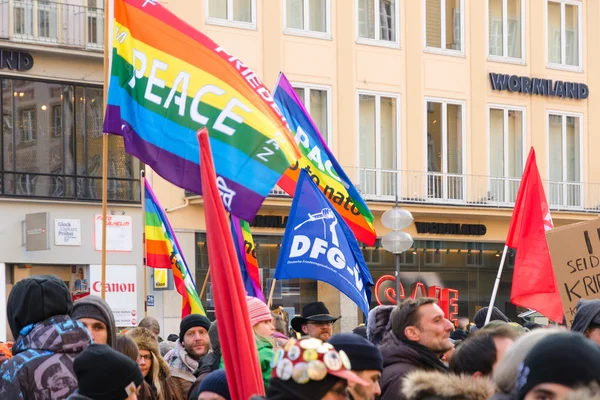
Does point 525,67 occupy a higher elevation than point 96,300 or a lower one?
higher

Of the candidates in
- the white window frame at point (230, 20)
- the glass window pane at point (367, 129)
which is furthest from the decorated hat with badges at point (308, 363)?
the glass window pane at point (367, 129)

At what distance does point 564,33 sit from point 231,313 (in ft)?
101

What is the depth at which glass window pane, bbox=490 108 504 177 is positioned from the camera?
33.5 meters

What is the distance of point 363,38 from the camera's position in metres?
31.5

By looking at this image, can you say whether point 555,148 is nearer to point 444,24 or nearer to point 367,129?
point 444,24

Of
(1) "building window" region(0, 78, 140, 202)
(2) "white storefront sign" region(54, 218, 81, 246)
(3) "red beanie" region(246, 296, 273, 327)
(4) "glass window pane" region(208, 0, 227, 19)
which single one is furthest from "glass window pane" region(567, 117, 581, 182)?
(3) "red beanie" region(246, 296, 273, 327)

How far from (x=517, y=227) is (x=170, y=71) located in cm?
528

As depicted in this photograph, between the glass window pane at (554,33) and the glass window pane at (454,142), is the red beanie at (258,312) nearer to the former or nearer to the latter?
the glass window pane at (454,142)

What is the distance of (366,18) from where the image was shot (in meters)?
31.7

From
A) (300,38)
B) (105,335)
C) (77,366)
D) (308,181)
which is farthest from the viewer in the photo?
(300,38)

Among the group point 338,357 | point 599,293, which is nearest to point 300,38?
point 599,293

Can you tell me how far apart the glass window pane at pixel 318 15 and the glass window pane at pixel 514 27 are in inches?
226

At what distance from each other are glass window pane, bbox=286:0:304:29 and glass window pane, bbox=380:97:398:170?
2935 mm

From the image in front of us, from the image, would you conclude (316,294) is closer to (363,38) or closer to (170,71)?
(363,38)
